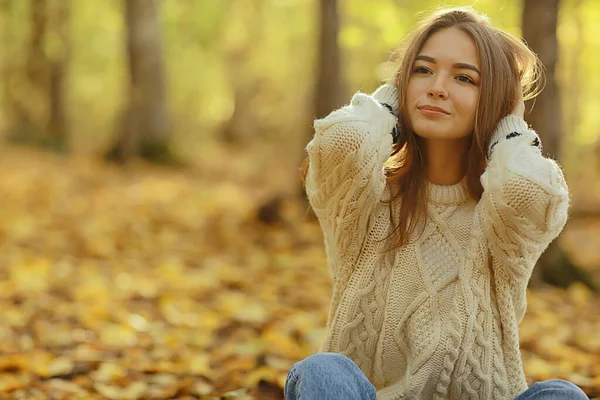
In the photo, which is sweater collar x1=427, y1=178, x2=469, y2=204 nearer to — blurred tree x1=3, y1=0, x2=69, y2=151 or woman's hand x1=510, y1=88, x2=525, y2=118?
woman's hand x1=510, y1=88, x2=525, y2=118

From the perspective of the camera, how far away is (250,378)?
3193 millimetres

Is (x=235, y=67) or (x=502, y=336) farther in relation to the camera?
(x=235, y=67)

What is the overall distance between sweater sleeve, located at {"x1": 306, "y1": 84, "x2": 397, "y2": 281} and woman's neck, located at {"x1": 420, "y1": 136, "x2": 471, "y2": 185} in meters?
0.17

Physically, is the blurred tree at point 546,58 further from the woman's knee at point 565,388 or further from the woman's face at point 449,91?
the woman's knee at point 565,388

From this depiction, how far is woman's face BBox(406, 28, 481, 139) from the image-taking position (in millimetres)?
2176

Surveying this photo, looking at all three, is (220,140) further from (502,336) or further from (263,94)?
(502,336)

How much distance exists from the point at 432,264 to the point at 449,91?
0.51 meters

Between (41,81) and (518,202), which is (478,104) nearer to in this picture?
(518,202)

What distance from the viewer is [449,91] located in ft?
7.13

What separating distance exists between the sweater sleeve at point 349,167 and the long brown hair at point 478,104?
102mm

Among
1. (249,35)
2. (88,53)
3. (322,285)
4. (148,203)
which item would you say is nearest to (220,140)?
(249,35)

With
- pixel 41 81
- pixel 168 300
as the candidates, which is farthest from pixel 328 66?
pixel 41 81

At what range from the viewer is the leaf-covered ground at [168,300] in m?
3.24

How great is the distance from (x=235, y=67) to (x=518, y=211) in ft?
56.7
